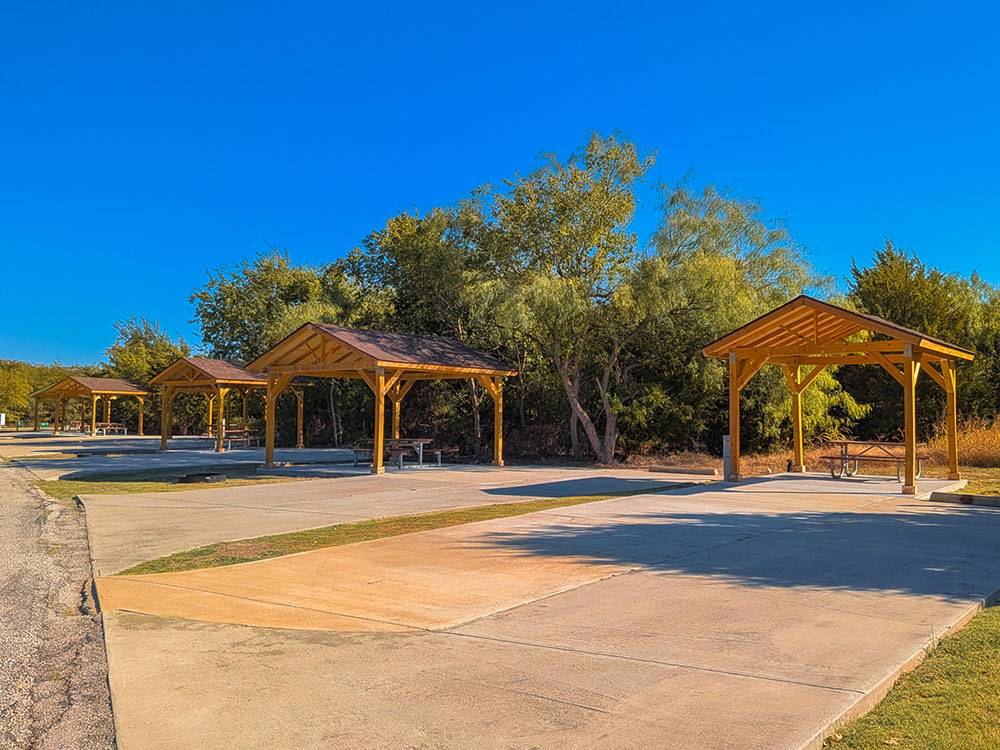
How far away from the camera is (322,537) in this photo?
9.44m

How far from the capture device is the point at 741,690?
3.95 m

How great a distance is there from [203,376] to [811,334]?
73.6 ft

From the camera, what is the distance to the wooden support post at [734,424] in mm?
16469

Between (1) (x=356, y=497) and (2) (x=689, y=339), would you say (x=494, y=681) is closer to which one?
(1) (x=356, y=497)

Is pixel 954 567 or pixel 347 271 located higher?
pixel 347 271

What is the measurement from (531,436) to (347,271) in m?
11.1

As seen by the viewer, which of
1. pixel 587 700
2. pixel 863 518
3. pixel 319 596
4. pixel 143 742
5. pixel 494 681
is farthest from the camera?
pixel 863 518

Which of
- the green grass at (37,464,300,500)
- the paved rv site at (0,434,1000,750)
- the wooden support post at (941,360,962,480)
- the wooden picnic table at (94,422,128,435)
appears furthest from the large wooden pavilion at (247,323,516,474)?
the wooden picnic table at (94,422,128,435)

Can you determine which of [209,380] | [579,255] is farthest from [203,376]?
[579,255]

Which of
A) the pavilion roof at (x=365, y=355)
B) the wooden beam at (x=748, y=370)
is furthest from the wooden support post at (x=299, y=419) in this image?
the wooden beam at (x=748, y=370)

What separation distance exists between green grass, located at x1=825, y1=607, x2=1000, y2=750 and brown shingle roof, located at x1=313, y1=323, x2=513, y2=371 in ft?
53.1

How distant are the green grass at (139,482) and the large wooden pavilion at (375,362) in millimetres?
2366

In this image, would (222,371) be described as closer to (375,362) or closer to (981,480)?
(375,362)

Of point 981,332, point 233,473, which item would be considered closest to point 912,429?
point 233,473
